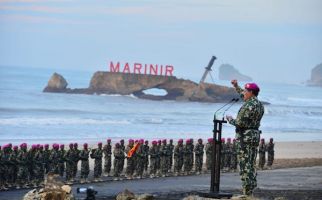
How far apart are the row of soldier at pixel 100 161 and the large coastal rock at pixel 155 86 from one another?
7106cm

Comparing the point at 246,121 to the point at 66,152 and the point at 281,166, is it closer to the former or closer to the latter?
the point at 66,152

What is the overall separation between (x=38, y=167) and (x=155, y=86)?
81.5 m

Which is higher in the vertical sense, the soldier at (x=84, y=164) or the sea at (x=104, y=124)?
the sea at (x=104, y=124)

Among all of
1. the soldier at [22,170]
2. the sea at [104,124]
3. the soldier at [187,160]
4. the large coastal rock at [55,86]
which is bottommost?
the soldier at [22,170]

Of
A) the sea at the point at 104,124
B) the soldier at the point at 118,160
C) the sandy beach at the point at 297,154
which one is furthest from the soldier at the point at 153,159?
the sea at the point at 104,124

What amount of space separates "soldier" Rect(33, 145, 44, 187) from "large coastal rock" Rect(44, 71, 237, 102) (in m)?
76.7

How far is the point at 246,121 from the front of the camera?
38.6 feet

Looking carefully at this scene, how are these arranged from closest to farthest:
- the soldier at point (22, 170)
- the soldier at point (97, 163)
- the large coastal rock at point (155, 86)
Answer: the soldier at point (22, 170), the soldier at point (97, 163), the large coastal rock at point (155, 86)

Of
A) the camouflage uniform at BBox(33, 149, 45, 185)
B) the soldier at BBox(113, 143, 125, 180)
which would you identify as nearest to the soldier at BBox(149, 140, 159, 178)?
the soldier at BBox(113, 143, 125, 180)

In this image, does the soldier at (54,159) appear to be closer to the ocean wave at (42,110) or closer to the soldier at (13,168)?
the soldier at (13,168)

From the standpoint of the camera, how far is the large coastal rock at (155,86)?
9844 cm

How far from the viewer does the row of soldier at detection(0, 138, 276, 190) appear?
20281 millimetres

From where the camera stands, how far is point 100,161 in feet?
74.5

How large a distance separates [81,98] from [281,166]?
68040mm
